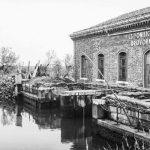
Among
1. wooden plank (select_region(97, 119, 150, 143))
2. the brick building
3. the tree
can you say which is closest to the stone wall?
the brick building

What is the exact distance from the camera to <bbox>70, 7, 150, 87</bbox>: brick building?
14711 millimetres

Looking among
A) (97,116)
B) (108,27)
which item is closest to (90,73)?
(108,27)

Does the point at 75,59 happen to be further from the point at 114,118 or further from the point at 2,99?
the point at 114,118

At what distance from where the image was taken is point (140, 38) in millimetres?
14820

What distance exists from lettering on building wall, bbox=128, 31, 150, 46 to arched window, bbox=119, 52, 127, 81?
4.06 feet

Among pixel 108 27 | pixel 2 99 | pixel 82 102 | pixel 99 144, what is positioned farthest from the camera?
pixel 2 99

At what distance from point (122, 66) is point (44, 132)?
7256 millimetres

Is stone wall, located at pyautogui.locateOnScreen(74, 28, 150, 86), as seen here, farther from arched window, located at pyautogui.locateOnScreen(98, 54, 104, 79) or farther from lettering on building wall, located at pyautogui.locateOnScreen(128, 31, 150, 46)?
arched window, located at pyautogui.locateOnScreen(98, 54, 104, 79)

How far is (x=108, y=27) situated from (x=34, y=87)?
21.0 feet

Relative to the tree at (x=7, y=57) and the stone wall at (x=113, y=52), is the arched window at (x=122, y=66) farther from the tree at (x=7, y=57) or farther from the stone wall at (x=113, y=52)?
the tree at (x=7, y=57)

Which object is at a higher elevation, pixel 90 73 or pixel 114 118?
pixel 90 73

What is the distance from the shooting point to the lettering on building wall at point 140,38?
14.4 meters

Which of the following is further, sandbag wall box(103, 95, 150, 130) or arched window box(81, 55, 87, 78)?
arched window box(81, 55, 87, 78)

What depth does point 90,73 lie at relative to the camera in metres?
19.5
